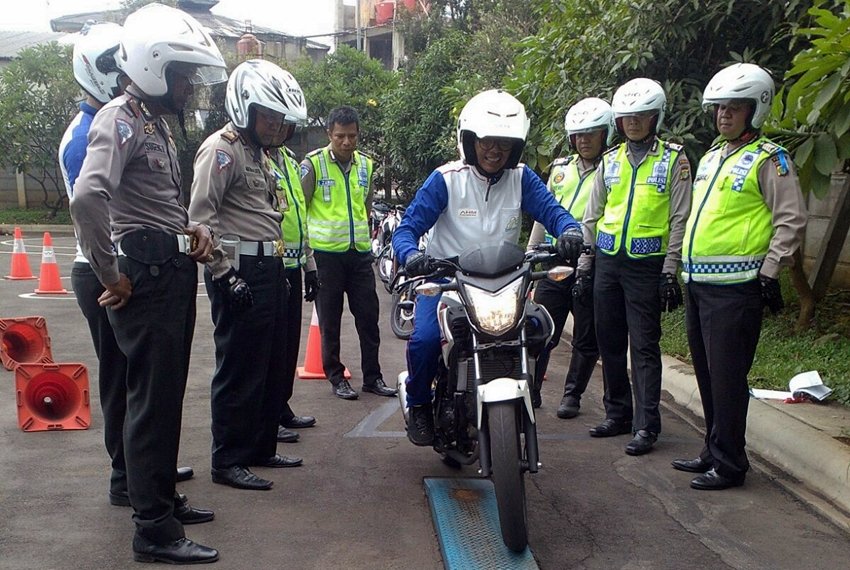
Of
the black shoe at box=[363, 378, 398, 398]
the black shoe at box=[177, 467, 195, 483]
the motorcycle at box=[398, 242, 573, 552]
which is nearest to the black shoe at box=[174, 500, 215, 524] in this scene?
the black shoe at box=[177, 467, 195, 483]

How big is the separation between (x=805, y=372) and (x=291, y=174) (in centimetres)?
395

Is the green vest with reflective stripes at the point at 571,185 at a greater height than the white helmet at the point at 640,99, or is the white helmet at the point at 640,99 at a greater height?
the white helmet at the point at 640,99

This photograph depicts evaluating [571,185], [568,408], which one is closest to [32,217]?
[571,185]

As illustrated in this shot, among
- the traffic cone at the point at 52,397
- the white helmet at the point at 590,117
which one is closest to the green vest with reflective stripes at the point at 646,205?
the white helmet at the point at 590,117

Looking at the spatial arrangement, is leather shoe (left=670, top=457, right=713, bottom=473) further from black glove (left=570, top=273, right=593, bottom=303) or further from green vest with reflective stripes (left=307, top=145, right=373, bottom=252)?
green vest with reflective stripes (left=307, top=145, right=373, bottom=252)

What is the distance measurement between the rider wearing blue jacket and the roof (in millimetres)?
33380

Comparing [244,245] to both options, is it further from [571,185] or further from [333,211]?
[571,185]

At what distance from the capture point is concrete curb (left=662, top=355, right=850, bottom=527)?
4.51 metres

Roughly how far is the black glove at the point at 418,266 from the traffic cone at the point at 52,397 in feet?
8.57

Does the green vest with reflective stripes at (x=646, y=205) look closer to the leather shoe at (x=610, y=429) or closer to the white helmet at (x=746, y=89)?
the white helmet at (x=746, y=89)

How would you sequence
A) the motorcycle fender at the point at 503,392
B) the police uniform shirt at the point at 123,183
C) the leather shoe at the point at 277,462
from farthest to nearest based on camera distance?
the leather shoe at the point at 277,462 < the motorcycle fender at the point at 503,392 < the police uniform shirt at the point at 123,183

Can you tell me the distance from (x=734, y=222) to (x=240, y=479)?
9.32 ft

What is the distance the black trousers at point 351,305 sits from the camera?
6.75 meters

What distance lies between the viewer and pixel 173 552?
11.8 feet
